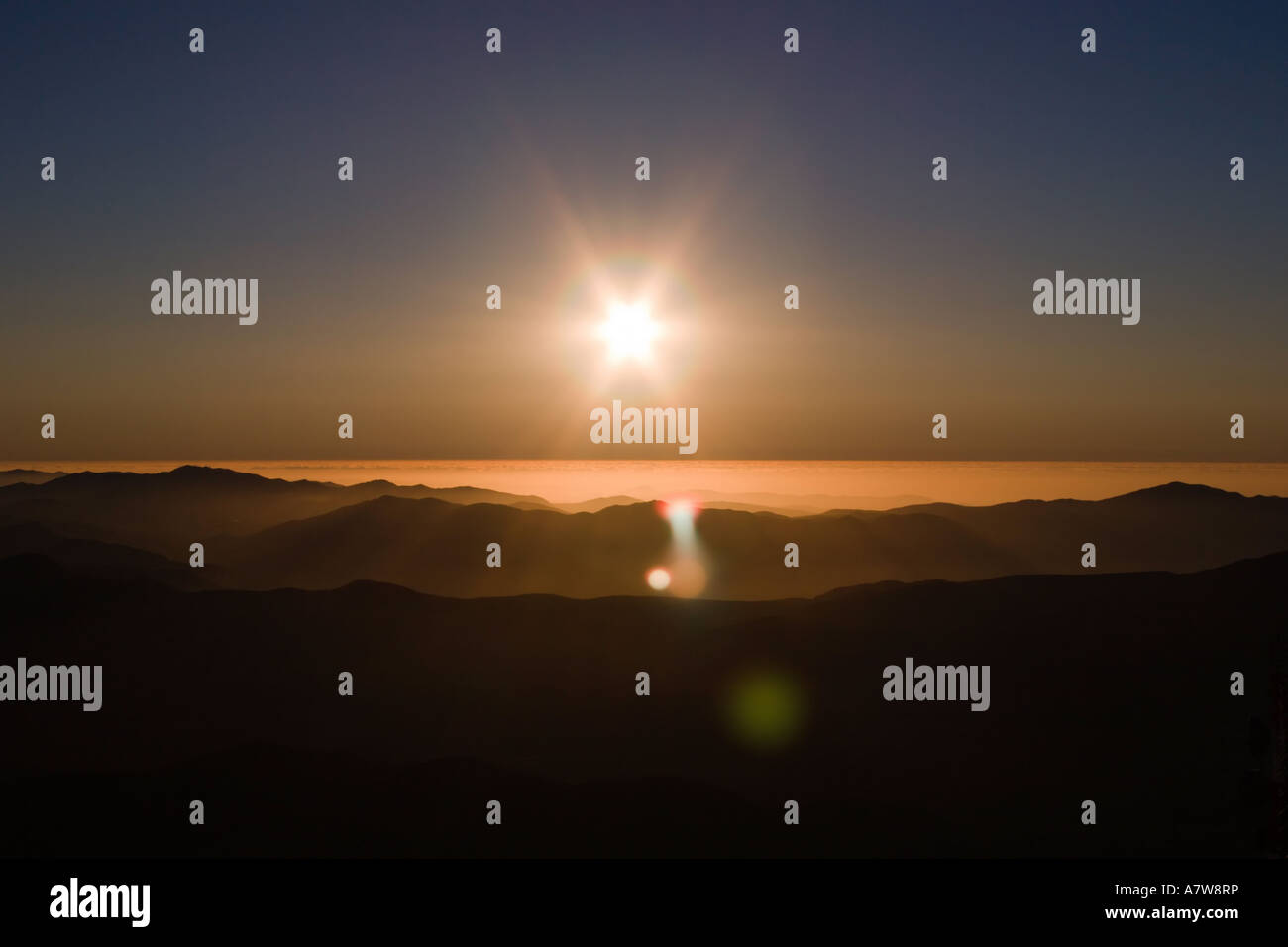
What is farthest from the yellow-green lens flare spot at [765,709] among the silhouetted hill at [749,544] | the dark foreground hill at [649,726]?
the silhouetted hill at [749,544]

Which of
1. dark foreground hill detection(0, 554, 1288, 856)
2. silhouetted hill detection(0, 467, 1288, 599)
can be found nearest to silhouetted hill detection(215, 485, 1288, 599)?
silhouetted hill detection(0, 467, 1288, 599)

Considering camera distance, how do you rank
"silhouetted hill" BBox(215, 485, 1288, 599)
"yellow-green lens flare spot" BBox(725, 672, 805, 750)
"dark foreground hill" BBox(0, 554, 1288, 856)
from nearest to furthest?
"dark foreground hill" BBox(0, 554, 1288, 856) → "yellow-green lens flare spot" BBox(725, 672, 805, 750) → "silhouetted hill" BBox(215, 485, 1288, 599)

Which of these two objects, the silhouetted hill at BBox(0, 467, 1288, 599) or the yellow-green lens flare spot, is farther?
the silhouetted hill at BBox(0, 467, 1288, 599)

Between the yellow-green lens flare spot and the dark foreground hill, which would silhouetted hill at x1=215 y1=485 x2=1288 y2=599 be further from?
the yellow-green lens flare spot

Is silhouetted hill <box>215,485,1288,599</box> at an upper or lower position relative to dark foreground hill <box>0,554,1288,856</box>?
upper

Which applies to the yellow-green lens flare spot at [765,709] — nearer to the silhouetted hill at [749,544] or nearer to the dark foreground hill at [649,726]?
the dark foreground hill at [649,726]

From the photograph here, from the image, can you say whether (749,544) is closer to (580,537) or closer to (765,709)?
(580,537)

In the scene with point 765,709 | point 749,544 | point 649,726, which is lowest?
point 649,726

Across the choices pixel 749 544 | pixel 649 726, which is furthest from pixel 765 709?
pixel 749 544

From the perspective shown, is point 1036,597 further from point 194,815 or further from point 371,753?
point 194,815
